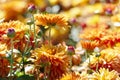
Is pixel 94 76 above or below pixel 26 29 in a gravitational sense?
below

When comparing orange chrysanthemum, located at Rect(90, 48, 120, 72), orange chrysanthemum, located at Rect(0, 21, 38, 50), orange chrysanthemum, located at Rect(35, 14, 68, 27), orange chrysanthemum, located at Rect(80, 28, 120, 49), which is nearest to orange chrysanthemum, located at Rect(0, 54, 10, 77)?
orange chrysanthemum, located at Rect(0, 21, 38, 50)

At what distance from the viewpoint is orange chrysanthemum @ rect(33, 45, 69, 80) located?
1608 millimetres

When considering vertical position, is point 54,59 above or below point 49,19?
below

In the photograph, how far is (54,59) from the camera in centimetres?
162

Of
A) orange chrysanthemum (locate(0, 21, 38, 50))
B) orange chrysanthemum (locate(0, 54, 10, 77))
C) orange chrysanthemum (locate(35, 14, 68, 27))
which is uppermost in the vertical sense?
orange chrysanthemum (locate(35, 14, 68, 27))

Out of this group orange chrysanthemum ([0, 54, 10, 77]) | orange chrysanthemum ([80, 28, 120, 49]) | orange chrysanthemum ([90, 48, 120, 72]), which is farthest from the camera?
orange chrysanthemum ([80, 28, 120, 49])

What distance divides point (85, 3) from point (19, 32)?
9.01ft

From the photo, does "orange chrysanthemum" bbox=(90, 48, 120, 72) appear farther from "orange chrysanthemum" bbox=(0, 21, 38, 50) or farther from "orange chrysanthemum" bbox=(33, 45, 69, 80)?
"orange chrysanthemum" bbox=(0, 21, 38, 50)

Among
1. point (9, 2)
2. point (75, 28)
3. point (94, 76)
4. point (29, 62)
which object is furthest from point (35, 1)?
point (94, 76)

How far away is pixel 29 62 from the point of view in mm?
1717

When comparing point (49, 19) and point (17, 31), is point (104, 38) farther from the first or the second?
point (17, 31)

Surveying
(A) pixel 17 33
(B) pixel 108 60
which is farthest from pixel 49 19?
(B) pixel 108 60

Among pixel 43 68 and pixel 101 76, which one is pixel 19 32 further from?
pixel 101 76

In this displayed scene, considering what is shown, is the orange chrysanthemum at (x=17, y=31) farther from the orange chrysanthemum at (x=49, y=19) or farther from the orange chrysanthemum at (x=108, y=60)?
the orange chrysanthemum at (x=108, y=60)
